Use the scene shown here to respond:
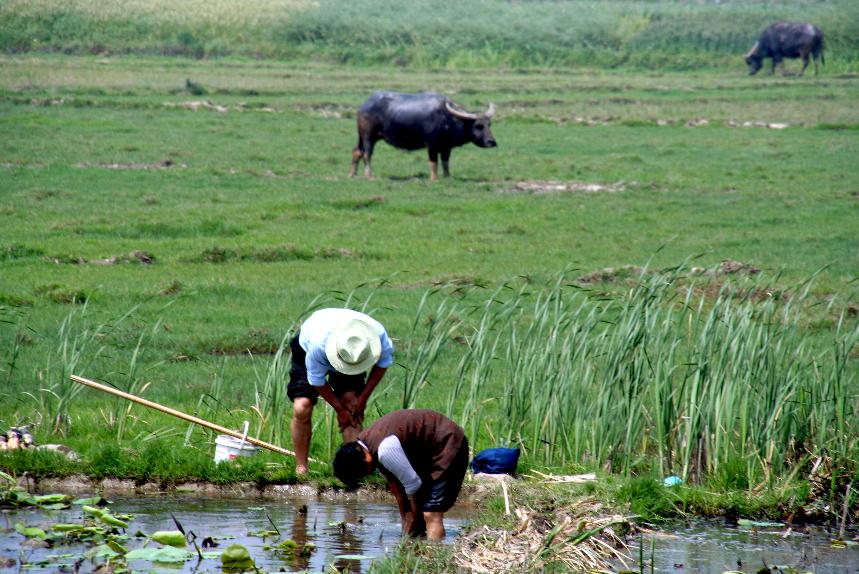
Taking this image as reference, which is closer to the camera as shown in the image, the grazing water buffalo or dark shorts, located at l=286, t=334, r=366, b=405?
dark shorts, located at l=286, t=334, r=366, b=405

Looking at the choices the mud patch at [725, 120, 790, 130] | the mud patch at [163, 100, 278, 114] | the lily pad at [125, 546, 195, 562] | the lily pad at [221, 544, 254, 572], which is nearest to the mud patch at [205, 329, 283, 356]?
the lily pad at [125, 546, 195, 562]

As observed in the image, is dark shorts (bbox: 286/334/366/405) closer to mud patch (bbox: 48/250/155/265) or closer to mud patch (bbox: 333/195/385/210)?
mud patch (bbox: 48/250/155/265)

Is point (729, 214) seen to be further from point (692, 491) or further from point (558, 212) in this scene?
point (692, 491)

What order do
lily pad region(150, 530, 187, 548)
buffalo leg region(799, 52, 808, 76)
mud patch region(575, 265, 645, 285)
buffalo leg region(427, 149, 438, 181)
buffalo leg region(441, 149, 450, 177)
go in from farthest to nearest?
buffalo leg region(799, 52, 808, 76) → buffalo leg region(441, 149, 450, 177) → buffalo leg region(427, 149, 438, 181) → mud patch region(575, 265, 645, 285) → lily pad region(150, 530, 187, 548)

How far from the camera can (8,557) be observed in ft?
21.9

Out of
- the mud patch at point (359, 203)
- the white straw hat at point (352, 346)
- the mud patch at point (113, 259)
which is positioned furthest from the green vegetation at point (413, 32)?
the white straw hat at point (352, 346)

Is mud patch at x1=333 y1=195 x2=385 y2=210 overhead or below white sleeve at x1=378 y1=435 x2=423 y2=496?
below

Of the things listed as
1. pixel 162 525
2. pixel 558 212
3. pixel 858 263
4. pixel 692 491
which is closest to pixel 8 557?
pixel 162 525

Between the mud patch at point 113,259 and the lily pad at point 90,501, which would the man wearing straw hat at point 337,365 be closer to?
the lily pad at point 90,501

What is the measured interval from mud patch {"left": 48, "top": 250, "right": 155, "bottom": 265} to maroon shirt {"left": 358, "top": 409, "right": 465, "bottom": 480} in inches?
350

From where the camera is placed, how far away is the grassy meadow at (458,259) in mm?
8109

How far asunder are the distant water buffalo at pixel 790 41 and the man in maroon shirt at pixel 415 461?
139 ft

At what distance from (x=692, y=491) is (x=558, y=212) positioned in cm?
1150

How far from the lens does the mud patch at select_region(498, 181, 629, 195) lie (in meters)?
21.0
